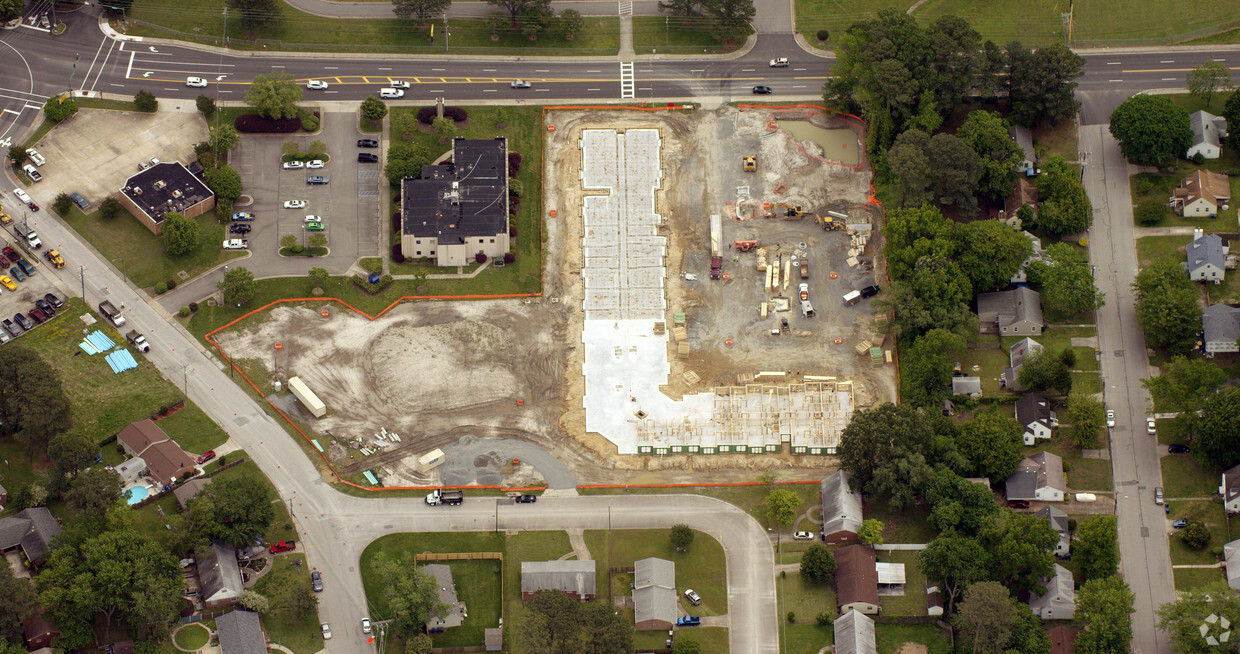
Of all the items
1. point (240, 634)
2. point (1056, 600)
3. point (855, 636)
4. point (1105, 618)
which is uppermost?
point (1056, 600)

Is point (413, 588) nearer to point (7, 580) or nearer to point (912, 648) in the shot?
point (7, 580)

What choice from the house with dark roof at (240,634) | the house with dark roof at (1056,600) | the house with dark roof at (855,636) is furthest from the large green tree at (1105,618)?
the house with dark roof at (240,634)

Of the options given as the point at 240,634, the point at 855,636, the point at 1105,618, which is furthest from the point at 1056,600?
the point at 240,634

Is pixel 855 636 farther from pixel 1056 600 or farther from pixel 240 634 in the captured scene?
pixel 240 634

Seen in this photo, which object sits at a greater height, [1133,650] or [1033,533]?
[1033,533]

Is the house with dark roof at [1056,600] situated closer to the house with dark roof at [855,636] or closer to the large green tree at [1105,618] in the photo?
the large green tree at [1105,618]

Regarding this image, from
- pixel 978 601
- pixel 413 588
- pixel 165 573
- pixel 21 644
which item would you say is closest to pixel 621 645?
pixel 413 588
